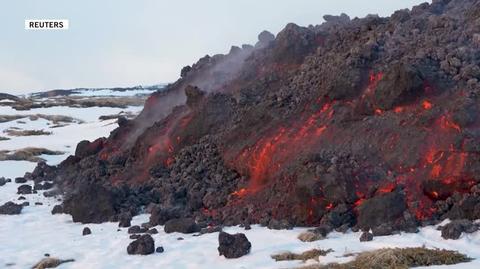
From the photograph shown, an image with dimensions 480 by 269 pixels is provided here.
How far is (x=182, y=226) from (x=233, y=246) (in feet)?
7.95

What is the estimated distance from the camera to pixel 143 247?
1092cm

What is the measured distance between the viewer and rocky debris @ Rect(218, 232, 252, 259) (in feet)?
33.1

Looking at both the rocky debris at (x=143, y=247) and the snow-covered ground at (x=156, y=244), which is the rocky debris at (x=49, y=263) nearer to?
the snow-covered ground at (x=156, y=244)

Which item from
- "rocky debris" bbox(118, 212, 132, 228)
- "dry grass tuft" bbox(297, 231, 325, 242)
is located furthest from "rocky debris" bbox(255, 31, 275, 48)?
"dry grass tuft" bbox(297, 231, 325, 242)

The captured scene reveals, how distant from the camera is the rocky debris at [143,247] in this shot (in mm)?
10914

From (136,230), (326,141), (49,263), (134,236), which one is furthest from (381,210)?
(49,263)

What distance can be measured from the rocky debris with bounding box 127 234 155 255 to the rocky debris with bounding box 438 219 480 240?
474cm

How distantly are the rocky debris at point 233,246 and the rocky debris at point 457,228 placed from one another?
10.0 feet

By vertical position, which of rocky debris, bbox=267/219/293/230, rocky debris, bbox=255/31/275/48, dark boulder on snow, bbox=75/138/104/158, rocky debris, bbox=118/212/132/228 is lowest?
rocky debris, bbox=267/219/293/230

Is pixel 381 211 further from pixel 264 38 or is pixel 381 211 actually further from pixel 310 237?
pixel 264 38

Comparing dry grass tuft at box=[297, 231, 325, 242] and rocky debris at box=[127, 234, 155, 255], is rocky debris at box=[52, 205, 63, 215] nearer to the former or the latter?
rocky debris at box=[127, 234, 155, 255]

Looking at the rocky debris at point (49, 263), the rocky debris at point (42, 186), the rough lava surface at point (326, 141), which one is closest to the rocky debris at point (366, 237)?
the rough lava surface at point (326, 141)

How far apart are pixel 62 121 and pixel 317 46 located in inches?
1163

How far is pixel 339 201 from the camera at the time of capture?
11906 millimetres
